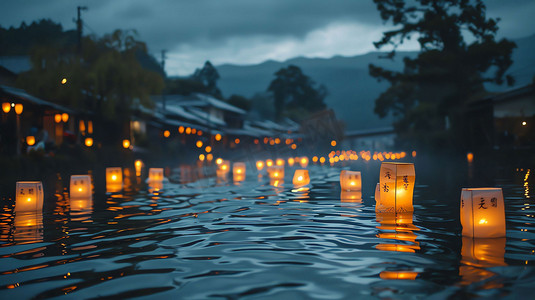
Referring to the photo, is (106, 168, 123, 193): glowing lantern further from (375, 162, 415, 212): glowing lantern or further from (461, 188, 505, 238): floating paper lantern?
(461, 188, 505, 238): floating paper lantern

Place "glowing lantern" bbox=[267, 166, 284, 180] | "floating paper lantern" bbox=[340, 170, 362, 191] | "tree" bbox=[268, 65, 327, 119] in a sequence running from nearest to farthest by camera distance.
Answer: "floating paper lantern" bbox=[340, 170, 362, 191] < "glowing lantern" bbox=[267, 166, 284, 180] < "tree" bbox=[268, 65, 327, 119]

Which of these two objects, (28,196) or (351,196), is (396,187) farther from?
(28,196)

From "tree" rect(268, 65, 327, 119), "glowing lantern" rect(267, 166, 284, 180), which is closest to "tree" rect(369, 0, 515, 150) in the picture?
"glowing lantern" rect(267, 166, 284, 180)

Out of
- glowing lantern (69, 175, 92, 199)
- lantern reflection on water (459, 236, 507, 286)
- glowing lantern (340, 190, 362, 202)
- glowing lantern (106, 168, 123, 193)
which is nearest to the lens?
lantern reflection on water (459, 236, 507, 286)

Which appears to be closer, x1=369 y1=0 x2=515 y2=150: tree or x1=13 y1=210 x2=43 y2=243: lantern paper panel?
x1=13 y1=210 x2=43 y2=243: lantern paper panel

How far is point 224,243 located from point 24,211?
19.0 feet

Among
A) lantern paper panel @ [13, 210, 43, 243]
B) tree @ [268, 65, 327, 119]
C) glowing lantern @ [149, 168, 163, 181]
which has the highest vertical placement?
tree @ [268, 65, 327, 119]

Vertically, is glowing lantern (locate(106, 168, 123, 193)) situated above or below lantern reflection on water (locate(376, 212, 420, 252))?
above

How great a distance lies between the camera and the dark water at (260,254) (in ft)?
16.1

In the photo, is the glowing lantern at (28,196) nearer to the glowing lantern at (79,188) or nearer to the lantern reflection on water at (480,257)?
the glowing lantern at (79,188)

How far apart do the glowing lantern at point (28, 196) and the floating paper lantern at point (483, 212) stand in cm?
827

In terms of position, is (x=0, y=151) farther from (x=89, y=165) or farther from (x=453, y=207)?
(x=453, y=207)

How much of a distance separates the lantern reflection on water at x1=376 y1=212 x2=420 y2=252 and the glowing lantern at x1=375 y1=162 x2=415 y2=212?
14 centimetres

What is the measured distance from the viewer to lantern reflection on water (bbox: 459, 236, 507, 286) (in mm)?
5180
